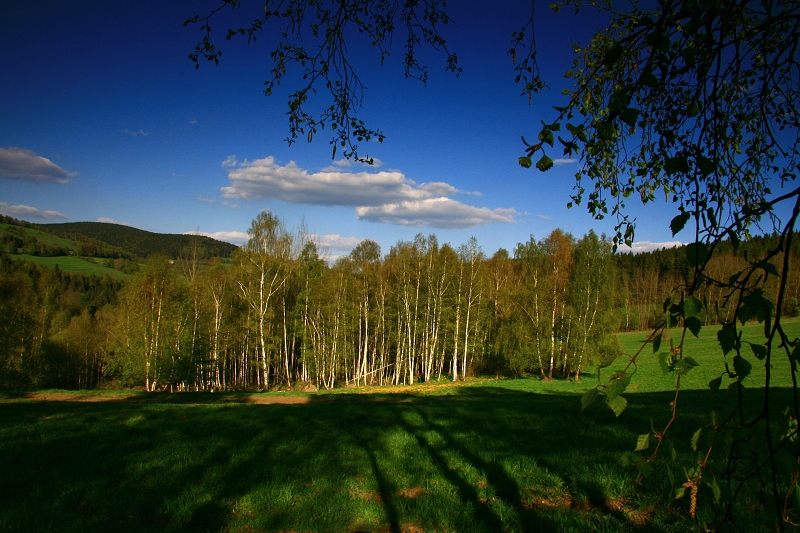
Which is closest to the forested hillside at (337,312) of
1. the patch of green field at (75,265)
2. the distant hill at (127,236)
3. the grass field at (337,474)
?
the grass field at (337,474)

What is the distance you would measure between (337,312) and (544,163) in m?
32.1

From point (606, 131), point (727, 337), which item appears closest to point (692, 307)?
point (727, 337)

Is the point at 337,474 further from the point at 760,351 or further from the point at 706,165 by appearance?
the point at 706,165

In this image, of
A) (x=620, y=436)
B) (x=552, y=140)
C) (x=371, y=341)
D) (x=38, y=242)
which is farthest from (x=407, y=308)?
(x=38, y=242)

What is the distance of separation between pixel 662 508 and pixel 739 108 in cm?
399

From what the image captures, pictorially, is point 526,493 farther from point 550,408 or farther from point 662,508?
point 550,408

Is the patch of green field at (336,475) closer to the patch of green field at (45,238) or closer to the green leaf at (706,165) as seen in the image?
the green leaf at (706,165)

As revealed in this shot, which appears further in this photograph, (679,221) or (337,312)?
(337,312)

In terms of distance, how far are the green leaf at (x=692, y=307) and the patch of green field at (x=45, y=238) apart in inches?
6107

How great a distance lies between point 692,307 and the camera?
44.1 inches

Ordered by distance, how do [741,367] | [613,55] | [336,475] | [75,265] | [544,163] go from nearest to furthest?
1. [741,367]
2. [613,55]
3. [544,163]
4. [336,475]
5. [75,265]

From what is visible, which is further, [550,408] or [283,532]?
[550,408]

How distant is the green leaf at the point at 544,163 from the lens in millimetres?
1415

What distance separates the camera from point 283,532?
4.51m
